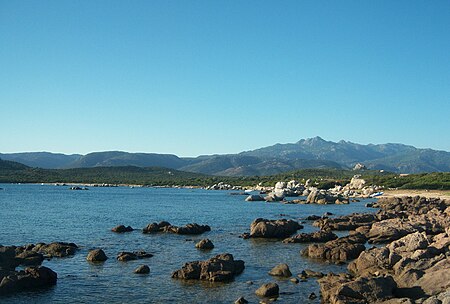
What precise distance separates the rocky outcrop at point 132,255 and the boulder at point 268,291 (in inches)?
525

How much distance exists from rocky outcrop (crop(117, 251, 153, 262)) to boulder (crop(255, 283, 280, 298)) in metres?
13.3

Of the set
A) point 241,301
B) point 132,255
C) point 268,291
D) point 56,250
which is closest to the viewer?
point 241,301

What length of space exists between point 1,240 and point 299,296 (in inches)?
1291

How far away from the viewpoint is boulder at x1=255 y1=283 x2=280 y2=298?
26.2 meters

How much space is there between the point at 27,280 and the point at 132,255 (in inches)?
414

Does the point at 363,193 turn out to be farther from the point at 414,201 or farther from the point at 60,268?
the point at 60,268

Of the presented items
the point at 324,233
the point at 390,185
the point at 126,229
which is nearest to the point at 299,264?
the point at 324,233

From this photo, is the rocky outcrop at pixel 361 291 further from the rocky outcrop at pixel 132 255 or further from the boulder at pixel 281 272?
the rocky outcrop at pixel 132 255

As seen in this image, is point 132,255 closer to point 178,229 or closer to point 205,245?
point 205,245

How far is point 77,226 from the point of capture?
58.8 metres

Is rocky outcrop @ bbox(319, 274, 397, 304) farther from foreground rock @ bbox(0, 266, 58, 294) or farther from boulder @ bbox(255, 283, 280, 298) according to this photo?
foreground rock @ bbox(0, 266, 58, 294)

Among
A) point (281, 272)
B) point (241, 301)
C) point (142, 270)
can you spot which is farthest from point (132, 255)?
point (241, 301)

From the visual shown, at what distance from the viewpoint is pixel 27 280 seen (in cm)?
2767

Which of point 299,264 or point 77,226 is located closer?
point 299,264
